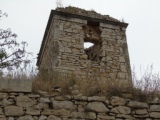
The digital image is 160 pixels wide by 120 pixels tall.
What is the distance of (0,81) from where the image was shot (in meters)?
4.65

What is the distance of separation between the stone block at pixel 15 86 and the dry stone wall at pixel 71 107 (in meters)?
0.07

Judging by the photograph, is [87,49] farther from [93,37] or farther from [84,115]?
[84,115]

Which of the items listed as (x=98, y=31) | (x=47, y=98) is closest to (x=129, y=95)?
(x=47, y=98)

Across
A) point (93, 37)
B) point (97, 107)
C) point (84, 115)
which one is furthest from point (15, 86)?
point (93, 37)

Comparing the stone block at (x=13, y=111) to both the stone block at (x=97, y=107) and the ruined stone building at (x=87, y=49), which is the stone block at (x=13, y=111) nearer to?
the stone block at (x=97, y=107)

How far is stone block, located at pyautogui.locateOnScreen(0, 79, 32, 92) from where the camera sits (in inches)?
181

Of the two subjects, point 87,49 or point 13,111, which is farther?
point 87,49

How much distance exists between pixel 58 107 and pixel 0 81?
1021 millimetres

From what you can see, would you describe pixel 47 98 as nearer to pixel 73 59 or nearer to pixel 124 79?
pixel 73 59

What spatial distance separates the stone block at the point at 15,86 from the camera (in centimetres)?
459

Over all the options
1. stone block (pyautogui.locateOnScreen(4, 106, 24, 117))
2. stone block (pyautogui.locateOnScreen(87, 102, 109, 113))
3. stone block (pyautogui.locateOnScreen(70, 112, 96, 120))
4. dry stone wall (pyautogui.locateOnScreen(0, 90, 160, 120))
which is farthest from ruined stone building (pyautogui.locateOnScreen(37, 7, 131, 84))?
stone block (pyautogui.locateOnScreen(4, 106, 24, 117))

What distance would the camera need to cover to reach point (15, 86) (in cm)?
462

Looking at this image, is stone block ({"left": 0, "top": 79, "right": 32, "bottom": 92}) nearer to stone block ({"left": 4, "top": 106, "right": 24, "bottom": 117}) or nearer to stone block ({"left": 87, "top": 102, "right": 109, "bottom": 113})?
stone block ({"left": 4, "top": 106, "right": 24, "bottom": 117})

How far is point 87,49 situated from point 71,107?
18.5 feet
